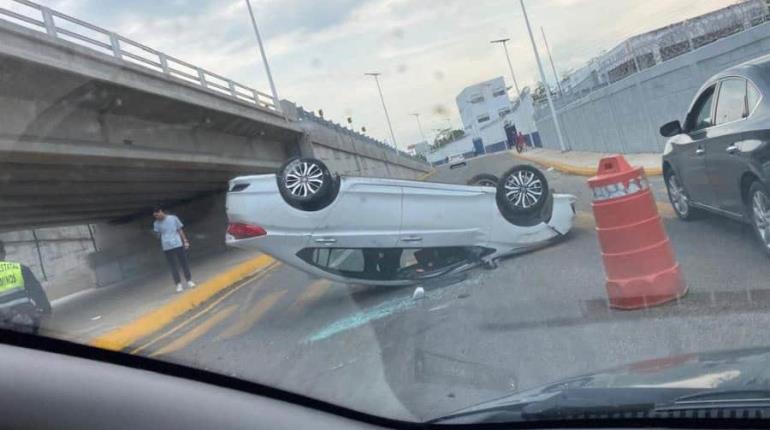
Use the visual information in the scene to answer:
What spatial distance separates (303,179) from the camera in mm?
8172

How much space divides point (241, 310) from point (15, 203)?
2219 millimetres

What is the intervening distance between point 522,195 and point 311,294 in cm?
247

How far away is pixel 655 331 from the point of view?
5.54 meters

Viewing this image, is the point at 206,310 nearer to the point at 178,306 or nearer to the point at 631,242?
the point at 178,306

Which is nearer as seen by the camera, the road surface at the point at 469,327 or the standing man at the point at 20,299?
the standing man at the point at 20,299

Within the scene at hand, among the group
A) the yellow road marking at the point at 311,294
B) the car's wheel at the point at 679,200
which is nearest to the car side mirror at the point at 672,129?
the car's wheel at the point at 679,200

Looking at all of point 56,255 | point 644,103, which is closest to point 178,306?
point 56,255

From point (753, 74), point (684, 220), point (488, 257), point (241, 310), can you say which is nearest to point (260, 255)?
point (241, 310)

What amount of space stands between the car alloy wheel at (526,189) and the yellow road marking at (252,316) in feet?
8.80

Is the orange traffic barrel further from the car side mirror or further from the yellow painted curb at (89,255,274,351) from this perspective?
the yellow painted curb at (89,255,274,351)

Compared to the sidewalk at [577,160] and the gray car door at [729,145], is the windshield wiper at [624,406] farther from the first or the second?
the sidewalk at [577,160]

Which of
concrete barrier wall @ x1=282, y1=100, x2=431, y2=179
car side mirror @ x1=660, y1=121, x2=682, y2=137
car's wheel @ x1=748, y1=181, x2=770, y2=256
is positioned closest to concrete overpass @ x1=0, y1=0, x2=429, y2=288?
concrete barrier wall @ x1=282, y1=100, x2=431, y2=179

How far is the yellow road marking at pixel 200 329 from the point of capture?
475cm

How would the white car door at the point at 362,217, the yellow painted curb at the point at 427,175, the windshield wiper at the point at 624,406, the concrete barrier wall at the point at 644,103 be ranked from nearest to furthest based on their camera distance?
the windshield wiper at the point at 624,406 < the white car door at the point at 362,217 < the yellow painted curb at the point at 427,175 < the concrete barrier wall at the point at 644,103
